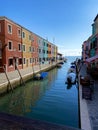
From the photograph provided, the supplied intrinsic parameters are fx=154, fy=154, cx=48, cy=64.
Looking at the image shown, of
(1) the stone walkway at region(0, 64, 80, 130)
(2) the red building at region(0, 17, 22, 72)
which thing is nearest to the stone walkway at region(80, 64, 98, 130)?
(1) the stone walkway at region(0, 64, 80, 130)

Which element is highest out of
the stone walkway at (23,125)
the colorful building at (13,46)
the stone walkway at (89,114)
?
the colorful building at (13,46)

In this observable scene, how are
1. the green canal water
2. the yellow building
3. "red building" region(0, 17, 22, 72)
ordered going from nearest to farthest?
the green canal water → "red building" region(0, 17, 22, 72) → the yellow building

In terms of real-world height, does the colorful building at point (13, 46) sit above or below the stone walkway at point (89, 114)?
above

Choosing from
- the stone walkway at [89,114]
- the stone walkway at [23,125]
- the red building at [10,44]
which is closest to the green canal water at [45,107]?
the stone walkway at [89,114]

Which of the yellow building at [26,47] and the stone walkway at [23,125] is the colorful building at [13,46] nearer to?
the yellow building at [26,47]

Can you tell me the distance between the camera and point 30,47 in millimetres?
40688

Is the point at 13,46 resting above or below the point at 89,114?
above

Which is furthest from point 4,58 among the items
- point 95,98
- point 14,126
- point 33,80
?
point 14,126

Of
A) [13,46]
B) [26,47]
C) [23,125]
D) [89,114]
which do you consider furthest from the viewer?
[26,47]

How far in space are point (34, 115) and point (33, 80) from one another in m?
14.2

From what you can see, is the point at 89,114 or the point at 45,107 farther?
the point at 45,107

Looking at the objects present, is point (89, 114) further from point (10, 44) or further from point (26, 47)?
point (26, 47)

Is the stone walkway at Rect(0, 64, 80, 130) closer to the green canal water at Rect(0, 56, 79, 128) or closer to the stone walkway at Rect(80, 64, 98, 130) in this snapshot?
the stone walkway at Rect(80, 64, 98, 130)

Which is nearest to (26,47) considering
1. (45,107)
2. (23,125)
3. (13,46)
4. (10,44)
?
(13,46)
